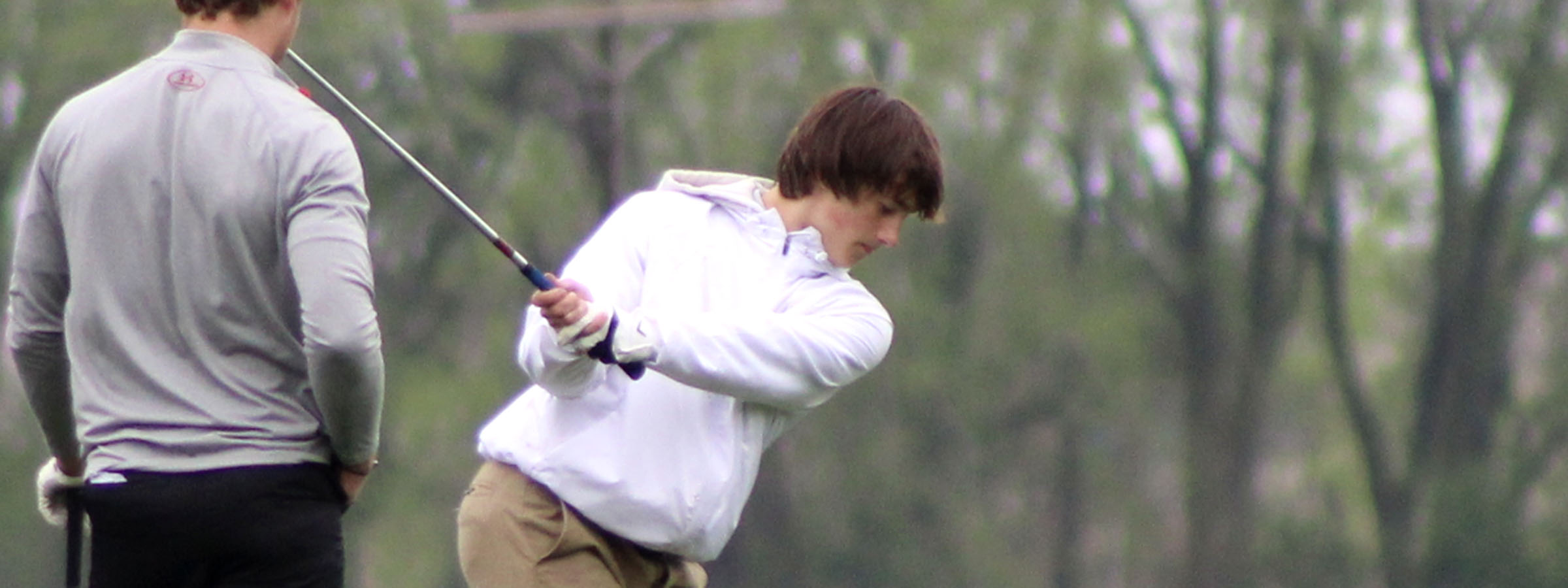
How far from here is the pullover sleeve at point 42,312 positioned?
10.1ft

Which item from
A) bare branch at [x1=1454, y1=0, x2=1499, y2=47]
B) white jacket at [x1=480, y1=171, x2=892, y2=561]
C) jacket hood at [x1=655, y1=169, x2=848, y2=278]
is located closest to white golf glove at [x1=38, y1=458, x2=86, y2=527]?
white jacket at [x1=480, y1=171, x2=892, y2=561]

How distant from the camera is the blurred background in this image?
73.3 feet

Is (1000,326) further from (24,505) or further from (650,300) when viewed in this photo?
(650,300)

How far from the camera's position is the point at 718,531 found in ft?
11.2

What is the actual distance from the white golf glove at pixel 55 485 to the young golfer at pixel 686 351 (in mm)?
608

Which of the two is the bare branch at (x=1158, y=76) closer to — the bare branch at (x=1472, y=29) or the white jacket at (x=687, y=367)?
the bare branch at (x=1472, y=29)

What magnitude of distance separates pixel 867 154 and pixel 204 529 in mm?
1224

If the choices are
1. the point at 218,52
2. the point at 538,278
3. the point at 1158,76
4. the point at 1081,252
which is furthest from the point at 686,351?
the point at 1081,252

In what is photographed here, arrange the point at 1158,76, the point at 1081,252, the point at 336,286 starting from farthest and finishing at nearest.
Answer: the point at 1081,252 → the point at 1158,76 → the point at 336,286

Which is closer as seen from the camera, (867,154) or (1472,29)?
(867,154)

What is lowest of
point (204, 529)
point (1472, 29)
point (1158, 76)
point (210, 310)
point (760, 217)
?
point (204, 529)

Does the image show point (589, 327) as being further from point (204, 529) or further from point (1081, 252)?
point (1081, 252)

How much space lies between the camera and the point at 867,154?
11.5ft

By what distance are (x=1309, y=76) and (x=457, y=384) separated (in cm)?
1015
